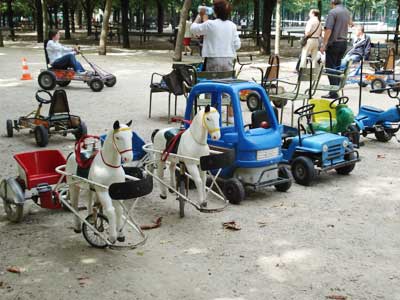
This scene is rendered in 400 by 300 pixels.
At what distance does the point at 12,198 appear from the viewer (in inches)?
232

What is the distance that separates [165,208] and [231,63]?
3.74 meters

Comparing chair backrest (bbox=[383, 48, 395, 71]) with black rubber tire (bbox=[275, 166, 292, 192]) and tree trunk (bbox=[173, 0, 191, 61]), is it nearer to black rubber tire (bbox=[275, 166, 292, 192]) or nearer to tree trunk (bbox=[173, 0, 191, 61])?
tree trunk (bbox=[173, 0, 191, 61])

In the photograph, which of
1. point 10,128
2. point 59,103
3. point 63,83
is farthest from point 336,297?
point 63,83

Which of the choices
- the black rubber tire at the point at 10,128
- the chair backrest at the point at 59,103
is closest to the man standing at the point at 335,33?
the chair backrest at the point at 59,103

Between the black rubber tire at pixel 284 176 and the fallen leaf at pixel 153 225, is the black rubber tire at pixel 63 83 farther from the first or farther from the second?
the fallen leaf at pixel 153 225

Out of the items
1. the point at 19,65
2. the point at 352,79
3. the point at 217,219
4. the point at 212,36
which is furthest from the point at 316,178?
the point at 19,65

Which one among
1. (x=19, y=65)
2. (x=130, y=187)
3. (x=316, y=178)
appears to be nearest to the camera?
(x=130, y=187)

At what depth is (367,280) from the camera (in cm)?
472

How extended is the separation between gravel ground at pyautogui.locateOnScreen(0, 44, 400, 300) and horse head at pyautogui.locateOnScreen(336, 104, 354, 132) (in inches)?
27.1

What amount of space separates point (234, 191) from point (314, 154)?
138cm

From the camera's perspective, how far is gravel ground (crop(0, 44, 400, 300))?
4.54 metres

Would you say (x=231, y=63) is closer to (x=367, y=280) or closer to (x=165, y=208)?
(x=165, y=208)

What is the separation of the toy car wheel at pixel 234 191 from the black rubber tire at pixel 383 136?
13.4 feet

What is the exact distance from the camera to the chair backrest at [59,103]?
9.18 meters
